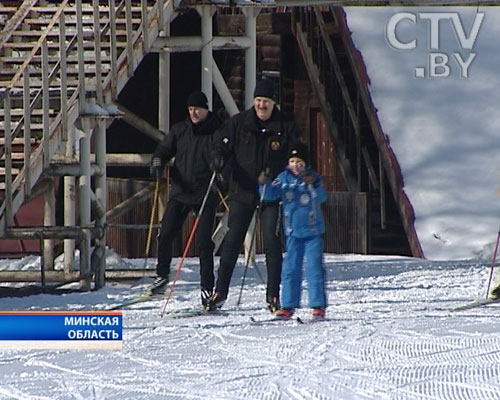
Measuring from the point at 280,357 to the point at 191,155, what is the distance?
351 cm

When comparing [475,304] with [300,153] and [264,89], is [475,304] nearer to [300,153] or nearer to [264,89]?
[300,153]

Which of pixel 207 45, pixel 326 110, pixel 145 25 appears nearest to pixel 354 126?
pixel 326 110

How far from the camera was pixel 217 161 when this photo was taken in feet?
39.9

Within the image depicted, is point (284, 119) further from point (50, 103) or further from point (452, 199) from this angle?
point (452, 199)

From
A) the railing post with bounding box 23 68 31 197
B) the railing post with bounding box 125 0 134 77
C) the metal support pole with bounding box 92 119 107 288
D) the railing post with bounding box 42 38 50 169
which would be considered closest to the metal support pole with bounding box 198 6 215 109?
the railing post with bounding box 125 0 134 77

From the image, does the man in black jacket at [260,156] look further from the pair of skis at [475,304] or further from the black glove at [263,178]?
the pair of skis at [475,304]

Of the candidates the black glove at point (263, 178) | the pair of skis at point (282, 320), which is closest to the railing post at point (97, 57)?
the black glove at point (263, 178)

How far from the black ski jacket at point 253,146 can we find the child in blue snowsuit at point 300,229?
0.74 feet

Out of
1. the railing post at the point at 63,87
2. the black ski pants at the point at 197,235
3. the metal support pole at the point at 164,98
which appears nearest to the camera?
the black ski pants at the point at 197,235

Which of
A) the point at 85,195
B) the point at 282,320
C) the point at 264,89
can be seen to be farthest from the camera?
the point at 85,195

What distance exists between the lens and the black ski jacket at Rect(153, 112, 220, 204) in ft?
42.6

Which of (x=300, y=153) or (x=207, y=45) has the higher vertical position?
(x=207, y=45)

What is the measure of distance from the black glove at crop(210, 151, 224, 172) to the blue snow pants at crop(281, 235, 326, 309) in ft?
2.37

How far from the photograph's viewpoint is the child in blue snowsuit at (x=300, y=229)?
1186 centimetres
